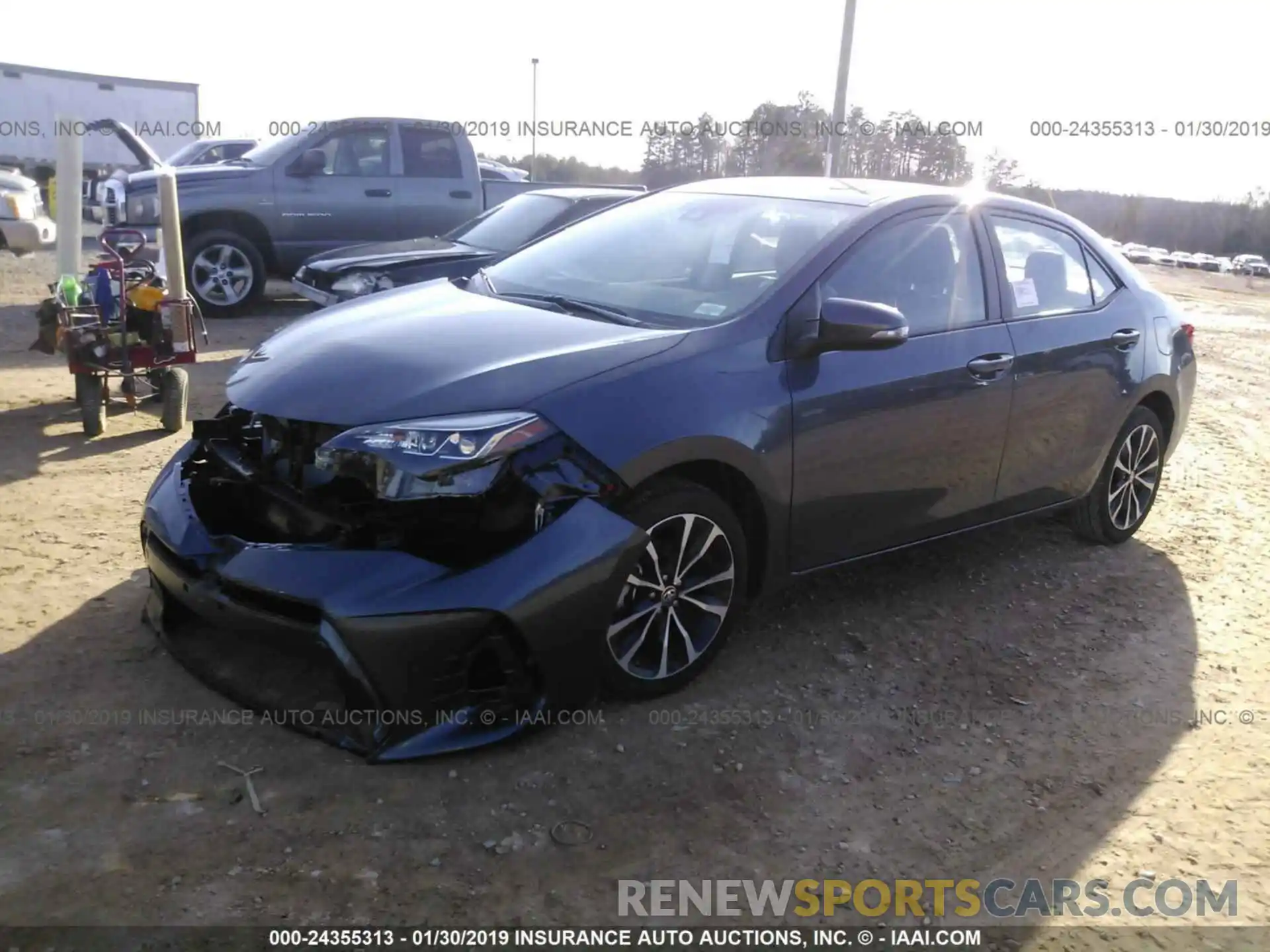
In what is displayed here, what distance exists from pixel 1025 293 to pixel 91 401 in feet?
16.0

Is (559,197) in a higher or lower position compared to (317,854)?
higher

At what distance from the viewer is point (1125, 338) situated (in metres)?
5.00

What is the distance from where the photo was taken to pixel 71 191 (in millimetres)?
7945

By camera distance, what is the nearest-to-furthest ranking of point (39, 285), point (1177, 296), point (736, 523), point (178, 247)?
point (736, 523) → point (178, 247) → point (39, 285) → point (1177, 296)

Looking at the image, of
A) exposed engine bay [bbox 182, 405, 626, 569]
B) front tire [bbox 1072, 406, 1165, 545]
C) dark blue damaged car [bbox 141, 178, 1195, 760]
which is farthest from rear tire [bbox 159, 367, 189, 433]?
front tire [bbox 1072, 406, 1165, 545]

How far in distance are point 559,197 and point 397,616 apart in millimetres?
7299

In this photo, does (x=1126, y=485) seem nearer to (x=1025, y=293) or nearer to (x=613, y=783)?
(x=1025, y=293)

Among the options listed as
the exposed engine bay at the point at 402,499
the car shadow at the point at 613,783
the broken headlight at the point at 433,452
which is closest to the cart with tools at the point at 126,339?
the car shadow at the point at 613,783

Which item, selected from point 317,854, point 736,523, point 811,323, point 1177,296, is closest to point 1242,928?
point 736,523

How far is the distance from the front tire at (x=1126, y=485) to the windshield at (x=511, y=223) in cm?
518

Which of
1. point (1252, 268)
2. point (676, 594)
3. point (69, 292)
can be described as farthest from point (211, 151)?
point (1252, 268)

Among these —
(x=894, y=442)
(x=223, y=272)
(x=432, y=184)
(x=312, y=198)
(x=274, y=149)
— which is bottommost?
(x=223, y=272)

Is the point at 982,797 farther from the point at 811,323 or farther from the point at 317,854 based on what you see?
the point at 317,854

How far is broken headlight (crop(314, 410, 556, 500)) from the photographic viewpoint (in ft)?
9.78
